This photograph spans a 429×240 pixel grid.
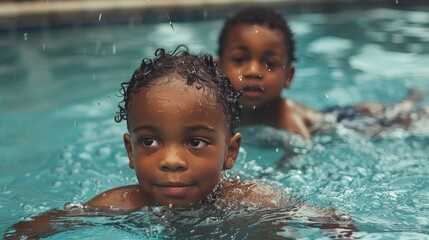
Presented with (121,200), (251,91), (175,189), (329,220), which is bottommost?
(329,220)

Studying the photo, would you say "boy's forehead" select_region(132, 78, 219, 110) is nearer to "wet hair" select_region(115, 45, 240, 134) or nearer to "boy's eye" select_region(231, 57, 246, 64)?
"wet hair" select_region(115, 45, 240, 134)

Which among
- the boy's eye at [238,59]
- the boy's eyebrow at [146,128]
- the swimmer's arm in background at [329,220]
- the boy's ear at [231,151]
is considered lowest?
the swimmer's arm in background at [329,220]

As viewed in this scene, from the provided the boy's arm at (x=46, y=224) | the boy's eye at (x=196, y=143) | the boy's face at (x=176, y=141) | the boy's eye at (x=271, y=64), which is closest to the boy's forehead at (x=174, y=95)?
the boy's face at (x=176, y=141)

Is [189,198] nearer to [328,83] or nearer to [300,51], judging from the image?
[328,83]

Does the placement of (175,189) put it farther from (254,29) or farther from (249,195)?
(254,29)

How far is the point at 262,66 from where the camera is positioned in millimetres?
4508

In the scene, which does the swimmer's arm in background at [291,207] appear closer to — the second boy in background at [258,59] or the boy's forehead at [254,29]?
the second boy in background at [258,59]

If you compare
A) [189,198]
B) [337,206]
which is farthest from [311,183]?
[189,198]

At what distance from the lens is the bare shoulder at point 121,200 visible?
3338 mm

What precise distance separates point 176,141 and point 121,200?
525 millimetres

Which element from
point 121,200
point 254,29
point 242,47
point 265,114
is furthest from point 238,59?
point 121,200

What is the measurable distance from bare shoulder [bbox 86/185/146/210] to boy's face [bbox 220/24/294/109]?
4.17ft

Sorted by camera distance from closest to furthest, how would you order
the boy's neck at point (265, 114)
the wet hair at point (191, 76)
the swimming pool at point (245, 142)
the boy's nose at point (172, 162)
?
the boy's nose at point (172, 162)
the wet hair at point (191, 76)
the swimming pool at point (245, 142)
the boy's neck at point (265, 114)

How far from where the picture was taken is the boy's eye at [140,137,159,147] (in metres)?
3.01
